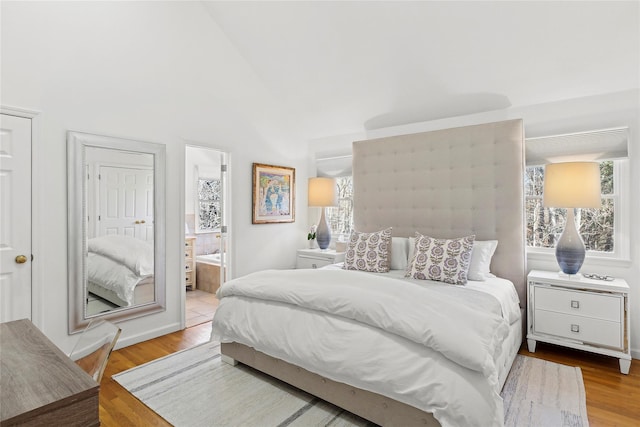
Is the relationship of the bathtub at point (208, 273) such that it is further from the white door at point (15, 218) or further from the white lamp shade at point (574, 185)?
the white lamp shade at point (574, 185)

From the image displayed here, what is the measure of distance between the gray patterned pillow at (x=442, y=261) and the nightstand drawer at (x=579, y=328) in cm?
76

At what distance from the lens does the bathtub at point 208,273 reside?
16.4 feet

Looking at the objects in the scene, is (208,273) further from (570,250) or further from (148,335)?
(570,250)

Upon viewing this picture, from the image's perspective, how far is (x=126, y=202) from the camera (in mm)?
3100

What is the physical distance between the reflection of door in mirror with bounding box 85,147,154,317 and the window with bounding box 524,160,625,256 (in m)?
3.79

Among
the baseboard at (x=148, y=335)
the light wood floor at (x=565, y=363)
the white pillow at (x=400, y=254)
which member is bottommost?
the light wood floor at (x=565, y=363)

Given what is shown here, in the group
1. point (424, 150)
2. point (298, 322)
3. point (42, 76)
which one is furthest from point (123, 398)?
point (424, 150)

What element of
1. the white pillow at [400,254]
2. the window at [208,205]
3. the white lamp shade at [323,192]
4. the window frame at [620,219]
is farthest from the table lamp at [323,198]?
the window frame at [620,219]

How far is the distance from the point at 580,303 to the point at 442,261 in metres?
1.10

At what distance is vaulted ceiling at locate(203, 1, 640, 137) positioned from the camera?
8.52 feet

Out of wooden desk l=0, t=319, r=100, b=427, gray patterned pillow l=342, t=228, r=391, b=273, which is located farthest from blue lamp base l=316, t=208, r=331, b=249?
wooden desk l=0, t=319, r=100, b=427

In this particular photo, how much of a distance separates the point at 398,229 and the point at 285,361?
220cm

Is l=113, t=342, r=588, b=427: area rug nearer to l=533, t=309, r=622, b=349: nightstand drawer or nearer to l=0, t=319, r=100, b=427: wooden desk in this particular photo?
l=533, t=309, r=622, b=349: nightstand drawer

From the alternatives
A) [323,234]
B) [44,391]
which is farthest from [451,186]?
[44,391]
